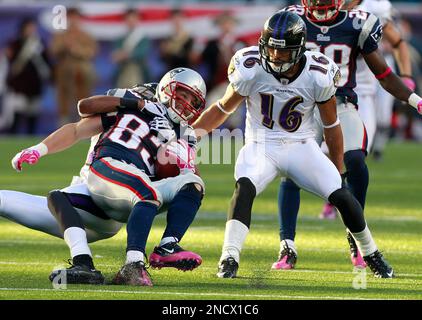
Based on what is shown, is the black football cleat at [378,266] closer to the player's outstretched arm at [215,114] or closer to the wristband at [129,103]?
the player's outstretched arm at [215,114]

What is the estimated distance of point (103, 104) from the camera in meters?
6.32

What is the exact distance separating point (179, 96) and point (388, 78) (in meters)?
1.47

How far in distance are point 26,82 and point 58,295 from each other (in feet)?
44.7

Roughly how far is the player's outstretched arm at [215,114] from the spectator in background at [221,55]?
11839 mm

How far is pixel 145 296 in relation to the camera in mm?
5492

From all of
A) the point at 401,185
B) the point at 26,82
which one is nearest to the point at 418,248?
the point at 401,185

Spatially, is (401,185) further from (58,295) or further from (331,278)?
(58,295)

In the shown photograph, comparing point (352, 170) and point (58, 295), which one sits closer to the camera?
point (58, 295)

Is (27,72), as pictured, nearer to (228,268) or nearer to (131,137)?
(131,137)

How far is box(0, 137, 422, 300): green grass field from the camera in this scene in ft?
18.6

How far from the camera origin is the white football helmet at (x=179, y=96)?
644 centimetres

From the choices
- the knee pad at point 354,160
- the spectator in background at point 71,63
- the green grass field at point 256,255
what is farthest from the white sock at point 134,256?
the spectator in background at point 71,63

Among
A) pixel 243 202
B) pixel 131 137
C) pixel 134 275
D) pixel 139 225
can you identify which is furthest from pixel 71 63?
pixel 134 275

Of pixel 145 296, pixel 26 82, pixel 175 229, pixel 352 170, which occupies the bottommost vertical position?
pixel 145 296
